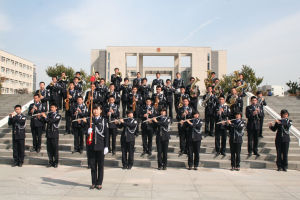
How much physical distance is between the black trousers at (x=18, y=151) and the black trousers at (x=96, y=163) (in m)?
3.64

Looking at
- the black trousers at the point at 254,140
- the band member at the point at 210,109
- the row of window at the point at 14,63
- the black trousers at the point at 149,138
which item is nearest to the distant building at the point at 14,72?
the row of window at the point at 14,63

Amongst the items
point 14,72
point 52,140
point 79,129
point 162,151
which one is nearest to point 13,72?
point 14,72

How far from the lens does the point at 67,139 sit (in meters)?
10.5

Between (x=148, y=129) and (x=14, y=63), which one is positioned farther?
(x=14, y=63)

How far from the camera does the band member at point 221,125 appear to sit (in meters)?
9.19

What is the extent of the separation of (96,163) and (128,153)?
223 cm

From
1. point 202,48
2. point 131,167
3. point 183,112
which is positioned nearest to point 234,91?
point 183,112

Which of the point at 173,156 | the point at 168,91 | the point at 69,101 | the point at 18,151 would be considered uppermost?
the point at 168,91

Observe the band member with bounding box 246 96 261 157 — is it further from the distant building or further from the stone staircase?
the distant building

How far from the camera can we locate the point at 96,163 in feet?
20.6

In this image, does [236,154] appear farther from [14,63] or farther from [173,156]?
[14,63]

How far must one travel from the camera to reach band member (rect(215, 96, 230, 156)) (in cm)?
919

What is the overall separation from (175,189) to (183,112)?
3766 mm

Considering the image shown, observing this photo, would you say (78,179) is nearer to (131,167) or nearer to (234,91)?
(131,167)
